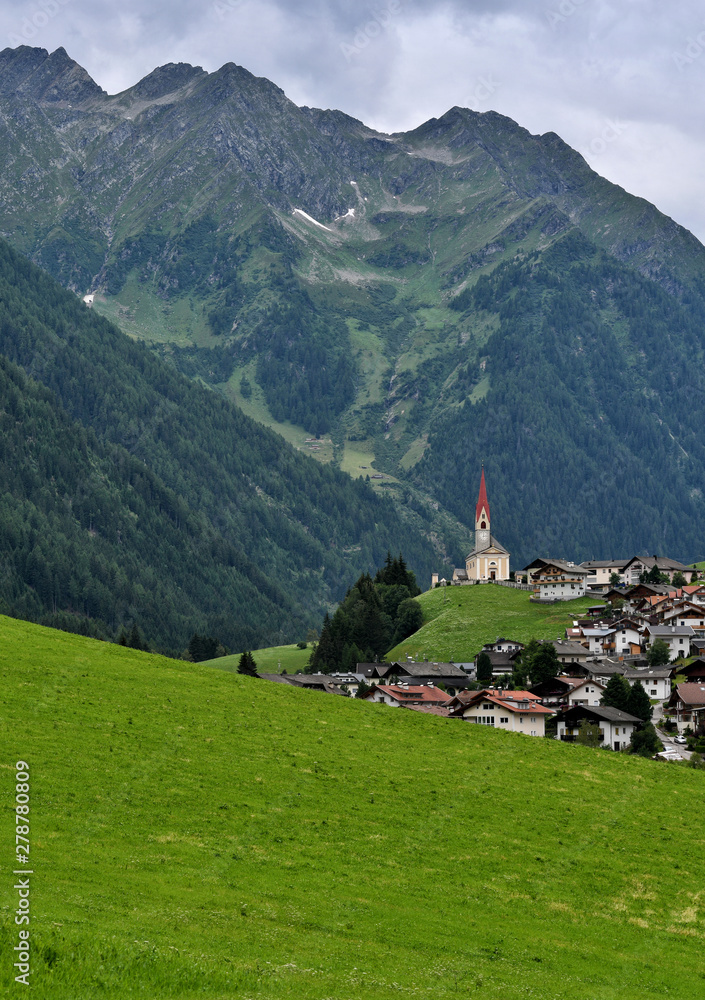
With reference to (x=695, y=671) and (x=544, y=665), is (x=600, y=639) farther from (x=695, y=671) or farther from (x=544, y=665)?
(x=544, y=665)

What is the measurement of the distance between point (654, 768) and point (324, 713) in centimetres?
2127

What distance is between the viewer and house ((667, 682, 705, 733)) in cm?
12862

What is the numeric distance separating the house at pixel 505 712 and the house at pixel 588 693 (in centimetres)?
1884

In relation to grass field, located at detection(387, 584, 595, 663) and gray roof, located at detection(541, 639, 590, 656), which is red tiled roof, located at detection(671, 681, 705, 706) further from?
grass field, located at detection(387, 584, 595, 663)

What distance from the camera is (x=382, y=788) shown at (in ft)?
206

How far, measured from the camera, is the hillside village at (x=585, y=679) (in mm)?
119875

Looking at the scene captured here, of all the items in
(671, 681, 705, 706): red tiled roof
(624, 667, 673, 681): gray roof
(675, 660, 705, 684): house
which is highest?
(675, 660, 705, 684): house

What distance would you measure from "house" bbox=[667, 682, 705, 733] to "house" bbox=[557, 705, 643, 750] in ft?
28.5

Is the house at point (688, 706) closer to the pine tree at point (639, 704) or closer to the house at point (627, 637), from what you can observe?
the pine tree at point (639, 704)

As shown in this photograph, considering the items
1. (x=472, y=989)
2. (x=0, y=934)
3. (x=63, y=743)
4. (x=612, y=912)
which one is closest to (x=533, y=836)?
(x=612, y=912)

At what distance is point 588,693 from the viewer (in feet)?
449

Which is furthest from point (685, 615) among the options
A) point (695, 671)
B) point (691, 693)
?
point (691, 693)
